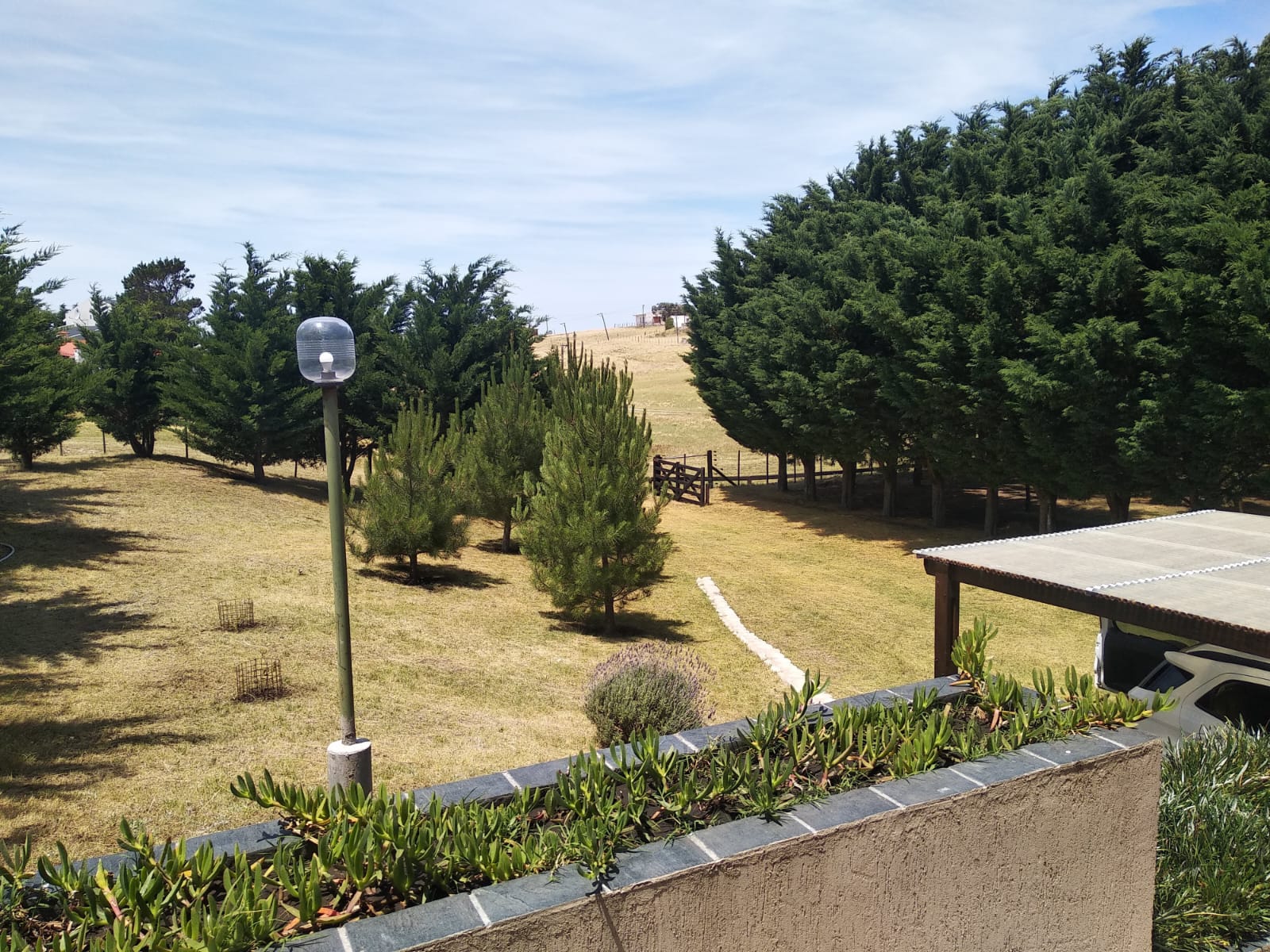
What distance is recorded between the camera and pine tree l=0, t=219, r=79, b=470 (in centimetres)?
1783

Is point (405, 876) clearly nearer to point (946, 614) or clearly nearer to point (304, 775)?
point (946, 614)

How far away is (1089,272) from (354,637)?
684 inches

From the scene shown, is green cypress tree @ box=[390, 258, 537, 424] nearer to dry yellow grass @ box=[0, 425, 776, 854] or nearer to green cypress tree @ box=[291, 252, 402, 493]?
green cypress tree @ box=[291, 252, 402, 493]

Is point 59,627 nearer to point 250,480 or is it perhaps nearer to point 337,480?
point 337,480

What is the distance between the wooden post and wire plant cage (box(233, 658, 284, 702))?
8.24 m

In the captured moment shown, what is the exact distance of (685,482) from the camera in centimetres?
3784

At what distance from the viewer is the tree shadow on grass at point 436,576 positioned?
65.7 feet

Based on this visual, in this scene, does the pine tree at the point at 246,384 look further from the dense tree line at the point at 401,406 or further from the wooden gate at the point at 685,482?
the wooden gate at the point at 685,482

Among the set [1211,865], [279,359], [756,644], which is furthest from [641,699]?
[279,359]

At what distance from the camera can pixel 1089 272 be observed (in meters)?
20.4

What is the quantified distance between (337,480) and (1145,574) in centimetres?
649

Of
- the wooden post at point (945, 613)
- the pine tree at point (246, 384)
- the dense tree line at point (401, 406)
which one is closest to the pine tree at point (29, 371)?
the dense tree line at point (401, 406)

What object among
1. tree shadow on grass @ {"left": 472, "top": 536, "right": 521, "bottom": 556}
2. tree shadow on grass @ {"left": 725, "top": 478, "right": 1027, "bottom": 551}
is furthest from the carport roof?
tree shadow on grass @ {"left": 472, "top": 536, "right": 521, "bottom": 556}

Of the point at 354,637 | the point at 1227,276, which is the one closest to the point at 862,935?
the point at 354,637
